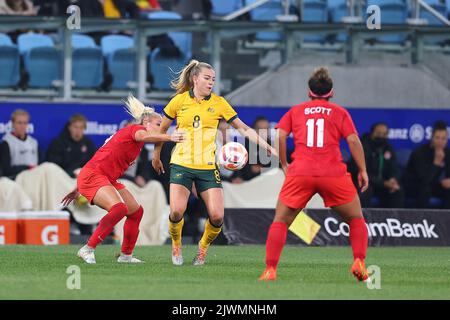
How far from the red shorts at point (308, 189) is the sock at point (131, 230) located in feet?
9.73

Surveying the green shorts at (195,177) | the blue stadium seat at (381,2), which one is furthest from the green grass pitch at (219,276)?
the blue stadium seat at (381,2)

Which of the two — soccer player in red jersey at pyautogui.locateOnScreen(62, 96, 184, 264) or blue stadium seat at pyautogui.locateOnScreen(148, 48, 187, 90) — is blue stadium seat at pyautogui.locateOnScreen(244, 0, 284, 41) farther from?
soccer player in red jersey at pyautogui.locateOnScreen(62, 96, 184, 264)

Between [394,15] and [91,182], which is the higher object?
[394,15]

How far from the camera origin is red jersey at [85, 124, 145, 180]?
1455 cm

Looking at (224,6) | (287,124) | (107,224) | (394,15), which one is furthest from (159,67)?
(287,124)

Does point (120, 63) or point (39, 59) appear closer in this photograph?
point (39, 59)

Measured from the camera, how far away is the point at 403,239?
65.5ft

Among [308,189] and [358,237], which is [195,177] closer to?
[308,189]

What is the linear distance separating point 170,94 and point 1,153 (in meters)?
3.72

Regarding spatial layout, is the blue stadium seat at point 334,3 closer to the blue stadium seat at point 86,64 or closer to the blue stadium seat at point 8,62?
the blue stadium seat at point 86,64

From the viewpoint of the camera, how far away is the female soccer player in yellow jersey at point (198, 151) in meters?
14.1

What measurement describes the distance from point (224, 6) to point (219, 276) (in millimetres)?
11598

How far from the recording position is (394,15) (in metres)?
24.2
